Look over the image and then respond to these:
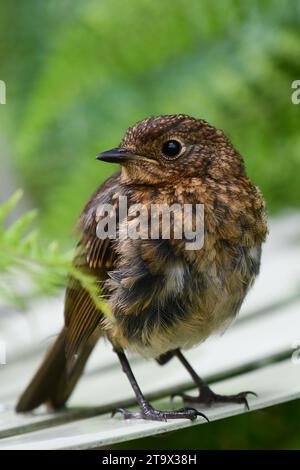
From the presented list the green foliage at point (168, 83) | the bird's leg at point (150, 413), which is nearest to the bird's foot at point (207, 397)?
the bird's leg at point (150, 413)

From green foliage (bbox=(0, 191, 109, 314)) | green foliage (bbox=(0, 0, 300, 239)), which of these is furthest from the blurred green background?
green foliage (bbox=(0, 191, 109, 314))

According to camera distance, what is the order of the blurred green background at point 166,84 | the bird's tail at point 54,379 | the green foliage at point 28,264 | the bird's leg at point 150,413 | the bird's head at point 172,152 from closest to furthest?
the green foliage at point 28,264, the bird's leg at point 150,413, the bird's head at point 172,152, the bird's tail at point 54,379, the blurred green background at point 166,84

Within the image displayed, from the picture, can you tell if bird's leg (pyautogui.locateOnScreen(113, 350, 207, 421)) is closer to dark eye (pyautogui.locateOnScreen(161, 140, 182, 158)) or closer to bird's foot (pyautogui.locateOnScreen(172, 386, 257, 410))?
bird's foot (pyautogui.locateOnScreen(172, 386, 257, 410))

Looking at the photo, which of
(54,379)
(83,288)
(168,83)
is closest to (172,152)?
(83,288)

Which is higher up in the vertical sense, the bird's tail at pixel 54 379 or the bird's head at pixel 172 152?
the bird's head at pixel 172 152

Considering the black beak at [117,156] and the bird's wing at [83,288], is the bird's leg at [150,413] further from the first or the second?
the black beak at [117,156]

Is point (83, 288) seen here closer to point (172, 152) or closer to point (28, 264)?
point (172, 152)

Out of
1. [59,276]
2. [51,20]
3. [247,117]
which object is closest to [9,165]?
[51,20]

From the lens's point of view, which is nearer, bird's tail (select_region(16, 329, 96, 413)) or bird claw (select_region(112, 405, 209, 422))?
bird claw (select_region(112, 405, 209, 422))
